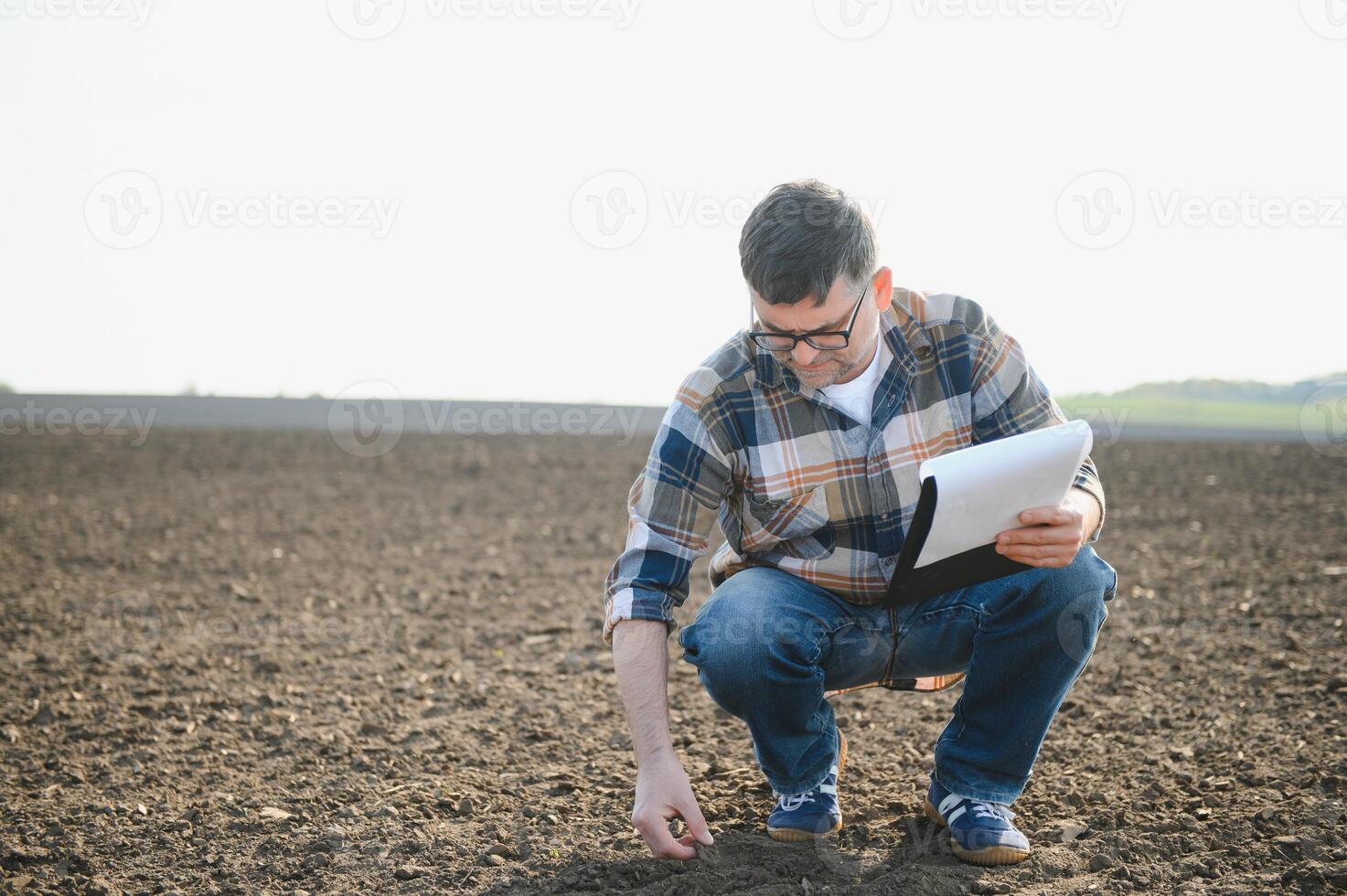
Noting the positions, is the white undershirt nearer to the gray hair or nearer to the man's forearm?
the gray hair

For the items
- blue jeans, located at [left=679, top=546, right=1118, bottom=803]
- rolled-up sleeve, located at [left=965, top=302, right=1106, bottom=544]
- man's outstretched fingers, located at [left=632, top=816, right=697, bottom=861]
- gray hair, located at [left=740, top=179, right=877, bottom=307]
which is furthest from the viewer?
rolled-up sleeve, located at [left=965, top=302, right=1106, bottom=544]

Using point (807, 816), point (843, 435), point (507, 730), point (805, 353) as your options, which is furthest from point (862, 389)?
point (507, 730)

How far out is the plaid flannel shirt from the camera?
2.49m

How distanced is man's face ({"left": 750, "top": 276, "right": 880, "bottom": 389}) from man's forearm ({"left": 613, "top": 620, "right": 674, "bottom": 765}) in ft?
2.25

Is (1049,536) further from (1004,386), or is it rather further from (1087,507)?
(1004,386)

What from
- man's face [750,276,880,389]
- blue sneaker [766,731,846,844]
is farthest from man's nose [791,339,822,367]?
blue sneaker [766,731,846,844]

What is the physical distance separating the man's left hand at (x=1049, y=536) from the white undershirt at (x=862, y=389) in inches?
17.8

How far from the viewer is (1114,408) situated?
8070mm

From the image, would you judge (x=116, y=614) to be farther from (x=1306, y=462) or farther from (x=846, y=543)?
(x=1306, y=462)

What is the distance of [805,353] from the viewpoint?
2.40 m

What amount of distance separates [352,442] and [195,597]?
665 centimetres

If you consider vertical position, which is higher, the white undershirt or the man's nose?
the man's nose

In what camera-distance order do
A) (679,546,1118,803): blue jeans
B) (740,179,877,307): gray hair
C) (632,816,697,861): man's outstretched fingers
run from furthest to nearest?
(679,546,1118,803): blue jeans
(740,179,877,307): gray hair
(632,816,697,861): man's outstretched fingers

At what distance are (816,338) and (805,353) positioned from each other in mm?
41
